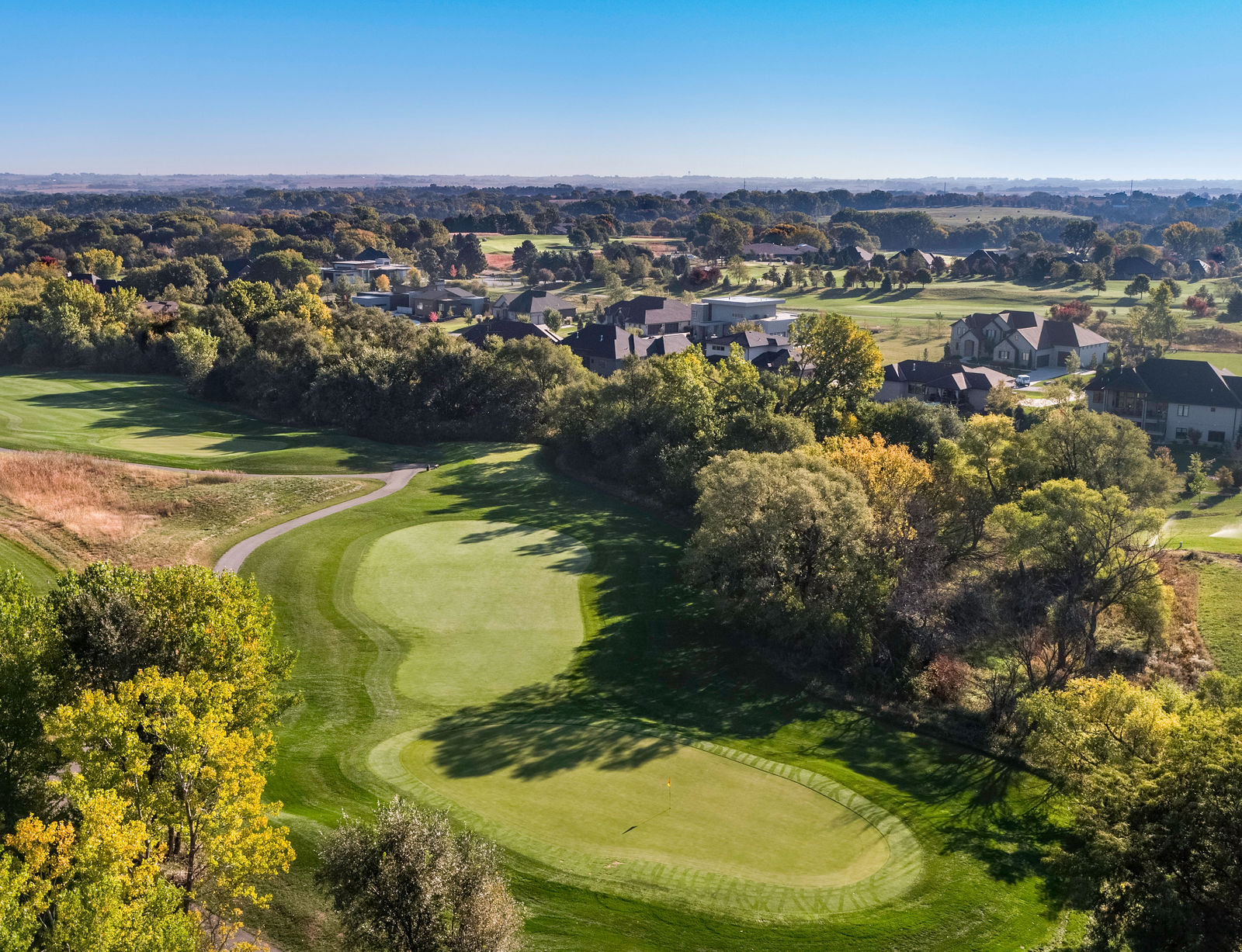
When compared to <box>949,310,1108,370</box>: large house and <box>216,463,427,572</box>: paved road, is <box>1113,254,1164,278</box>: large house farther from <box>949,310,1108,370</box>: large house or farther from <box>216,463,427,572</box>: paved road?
<box>216,463,427,572</box>: paved road

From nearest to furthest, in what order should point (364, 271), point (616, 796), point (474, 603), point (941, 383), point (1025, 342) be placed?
point (616, 796), point (474, 603), point (941, 383), point (1025, 342), point (364, 271)

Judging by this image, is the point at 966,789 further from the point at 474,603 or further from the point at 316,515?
the point at 316,515

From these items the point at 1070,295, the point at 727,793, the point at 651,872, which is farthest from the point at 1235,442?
the point at 1070,295

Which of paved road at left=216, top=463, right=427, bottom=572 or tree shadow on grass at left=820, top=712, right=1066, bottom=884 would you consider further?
paved road at left=216, top=463, right=427, bottom=572

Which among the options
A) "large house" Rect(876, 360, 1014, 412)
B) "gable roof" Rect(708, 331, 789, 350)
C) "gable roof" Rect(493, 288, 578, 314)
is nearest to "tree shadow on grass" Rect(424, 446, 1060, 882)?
"large house" Rect(876, 360, 1014, 412)

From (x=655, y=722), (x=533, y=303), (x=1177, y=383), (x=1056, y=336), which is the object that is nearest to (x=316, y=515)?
(x=655, y=722)

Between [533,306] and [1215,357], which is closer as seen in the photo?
[1215,357]

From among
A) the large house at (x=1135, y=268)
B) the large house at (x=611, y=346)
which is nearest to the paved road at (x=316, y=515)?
the large house at (x=611, y=346)

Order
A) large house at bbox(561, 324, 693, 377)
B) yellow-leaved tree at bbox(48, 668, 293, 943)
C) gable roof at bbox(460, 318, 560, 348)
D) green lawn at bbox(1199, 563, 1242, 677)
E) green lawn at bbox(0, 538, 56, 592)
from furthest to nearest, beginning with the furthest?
gable roof at bbox(460, 318, 560, 348)
large house at bbox(561, 324, 693, 377)
green lawn at bbox(0, 538, 56, 592)
green lawn at bbox(1199, 563, 1242, 677)
yellow-leaved tree at bbox(48, 668, 293, 943)
